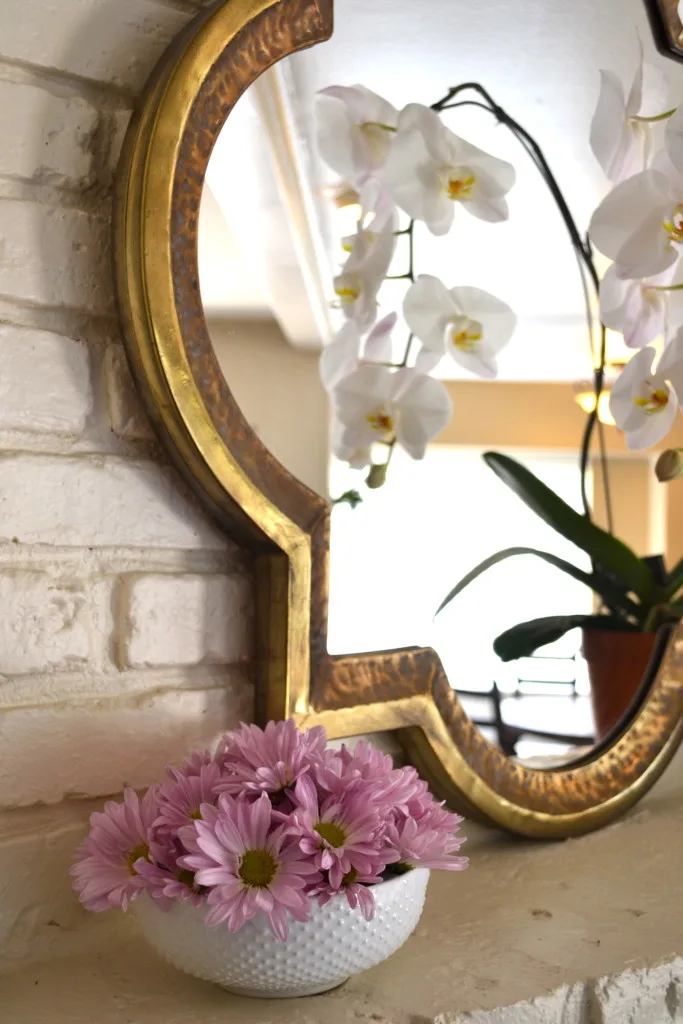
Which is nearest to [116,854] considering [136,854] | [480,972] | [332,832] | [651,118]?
[136,854]

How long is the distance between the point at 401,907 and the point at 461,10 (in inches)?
27.3

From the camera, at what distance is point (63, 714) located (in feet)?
1.77

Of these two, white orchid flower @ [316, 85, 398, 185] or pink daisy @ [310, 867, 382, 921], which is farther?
white orchid flower @ [316, 85, 398, 185]

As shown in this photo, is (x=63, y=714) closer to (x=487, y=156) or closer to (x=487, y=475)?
(x=487, y=475)

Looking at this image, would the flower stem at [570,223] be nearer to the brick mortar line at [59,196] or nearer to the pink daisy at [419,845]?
the brick mortar line at [59,196]

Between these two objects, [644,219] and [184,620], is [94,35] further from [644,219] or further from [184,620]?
[644,219]

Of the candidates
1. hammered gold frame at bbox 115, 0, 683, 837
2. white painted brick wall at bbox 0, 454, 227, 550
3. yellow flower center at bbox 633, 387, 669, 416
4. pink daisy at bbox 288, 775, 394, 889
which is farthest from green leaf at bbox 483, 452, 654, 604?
pink daisy at bbox 288, 775, 394, 889

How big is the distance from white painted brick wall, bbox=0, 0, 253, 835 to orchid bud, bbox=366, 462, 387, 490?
0.52 feet

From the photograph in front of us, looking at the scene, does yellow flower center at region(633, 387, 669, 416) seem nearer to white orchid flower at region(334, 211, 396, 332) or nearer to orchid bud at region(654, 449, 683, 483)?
orchid bud at region(654, 449, 683, 483)

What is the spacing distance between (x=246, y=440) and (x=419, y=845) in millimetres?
273

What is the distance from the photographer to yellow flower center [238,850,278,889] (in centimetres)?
43

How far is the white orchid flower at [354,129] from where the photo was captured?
0.69 metres

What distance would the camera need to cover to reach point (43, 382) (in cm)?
54

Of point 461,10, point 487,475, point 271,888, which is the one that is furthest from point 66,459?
point 461,10
